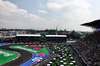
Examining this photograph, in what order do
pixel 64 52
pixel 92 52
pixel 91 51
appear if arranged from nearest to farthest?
pixel 92 52 < pixel 91 51 < pixel 64 52

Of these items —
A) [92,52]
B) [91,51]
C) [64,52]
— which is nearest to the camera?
[92,52]

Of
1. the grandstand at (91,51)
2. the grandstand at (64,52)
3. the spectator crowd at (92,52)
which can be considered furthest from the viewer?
the grandstand at (64,52)

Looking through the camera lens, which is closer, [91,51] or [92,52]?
[92,52]

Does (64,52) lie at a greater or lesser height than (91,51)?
lesser

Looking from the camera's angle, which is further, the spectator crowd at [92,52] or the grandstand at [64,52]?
the grandstand at [64,52]

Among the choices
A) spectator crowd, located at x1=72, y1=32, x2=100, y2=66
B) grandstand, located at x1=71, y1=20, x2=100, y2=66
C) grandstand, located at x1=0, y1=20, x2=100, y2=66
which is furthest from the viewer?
grandstand, located at x1=0, y1=20, x2=100, y2=66

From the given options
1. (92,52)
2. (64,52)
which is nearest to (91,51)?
(92,52)

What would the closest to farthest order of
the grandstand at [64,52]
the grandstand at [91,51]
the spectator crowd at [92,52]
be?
the spectator crowd at [92,52] → the grandstand at [91,51] → the grandstand at [64,52]

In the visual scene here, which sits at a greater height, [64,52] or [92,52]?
[92,52]

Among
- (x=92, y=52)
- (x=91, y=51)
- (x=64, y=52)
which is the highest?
(x=91, y=51)

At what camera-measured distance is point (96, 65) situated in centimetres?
2378

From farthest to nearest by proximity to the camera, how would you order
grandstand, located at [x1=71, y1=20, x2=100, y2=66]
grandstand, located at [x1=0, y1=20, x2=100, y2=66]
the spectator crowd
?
grandstand, located at [x1=0, y1=20, x2=100, y2=66], grandstand, located at [x1=71, y1=20, x2=100, y2=66], the spectator crowd

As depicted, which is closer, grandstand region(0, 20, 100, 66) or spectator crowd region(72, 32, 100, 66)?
spectator crowd region(72, 32, 100, 66)

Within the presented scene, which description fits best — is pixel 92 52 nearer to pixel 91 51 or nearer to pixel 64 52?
pixel 91 51
